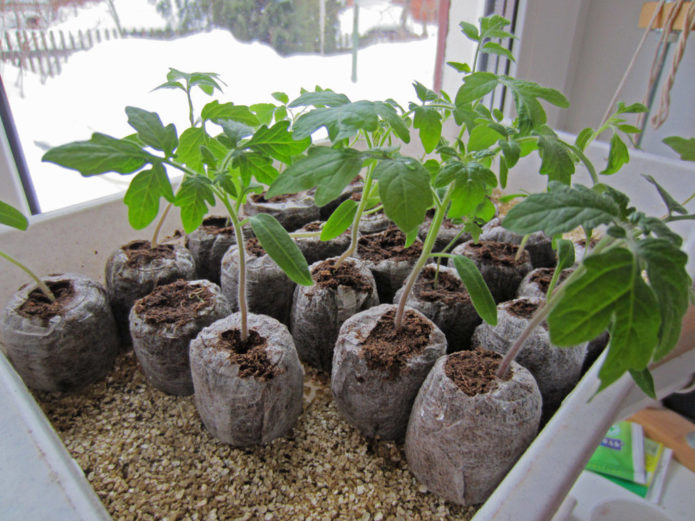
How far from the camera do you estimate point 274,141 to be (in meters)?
0.57

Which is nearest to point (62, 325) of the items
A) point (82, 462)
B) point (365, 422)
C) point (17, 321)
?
point (17, 321)

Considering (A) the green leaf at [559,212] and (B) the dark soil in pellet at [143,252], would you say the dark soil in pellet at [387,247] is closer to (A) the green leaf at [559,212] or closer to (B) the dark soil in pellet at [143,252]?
(B) the dark soil in pellet at [143,252]

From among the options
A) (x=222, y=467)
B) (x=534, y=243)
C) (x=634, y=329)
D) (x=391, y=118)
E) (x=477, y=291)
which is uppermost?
(x=391, y=118)

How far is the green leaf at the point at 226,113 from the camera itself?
614mm

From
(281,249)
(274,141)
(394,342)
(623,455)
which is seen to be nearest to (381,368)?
(394,342)

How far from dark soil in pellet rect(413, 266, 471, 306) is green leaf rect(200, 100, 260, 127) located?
45 centimetres

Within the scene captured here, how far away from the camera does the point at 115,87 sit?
1.27m

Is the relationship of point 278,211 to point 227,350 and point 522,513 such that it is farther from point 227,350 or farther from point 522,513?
point 522,513

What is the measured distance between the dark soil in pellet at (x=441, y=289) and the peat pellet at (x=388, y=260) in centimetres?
6

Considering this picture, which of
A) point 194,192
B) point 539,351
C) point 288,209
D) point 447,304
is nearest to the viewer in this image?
point 194,192

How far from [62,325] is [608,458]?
124cm

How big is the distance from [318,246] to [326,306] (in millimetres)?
251

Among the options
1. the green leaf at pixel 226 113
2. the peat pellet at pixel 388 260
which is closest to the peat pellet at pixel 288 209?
the peat pellet at pixel 388 260

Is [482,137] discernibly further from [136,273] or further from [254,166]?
[136,273]
